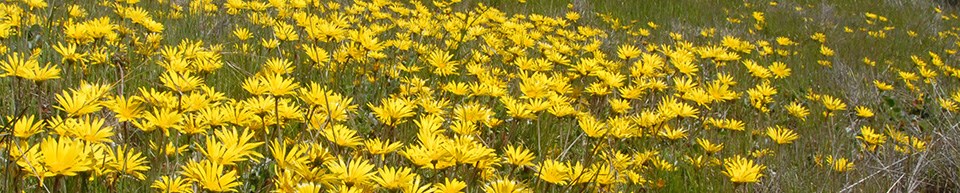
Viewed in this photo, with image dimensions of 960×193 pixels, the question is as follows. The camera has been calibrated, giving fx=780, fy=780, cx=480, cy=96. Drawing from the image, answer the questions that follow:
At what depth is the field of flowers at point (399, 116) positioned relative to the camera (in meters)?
1.00

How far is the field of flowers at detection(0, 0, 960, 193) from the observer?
39.5 inches

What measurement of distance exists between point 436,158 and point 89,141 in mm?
424

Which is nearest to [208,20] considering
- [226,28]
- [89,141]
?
[226,28]

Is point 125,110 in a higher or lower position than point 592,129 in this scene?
higher

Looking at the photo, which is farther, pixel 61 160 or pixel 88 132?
pixel 88 132

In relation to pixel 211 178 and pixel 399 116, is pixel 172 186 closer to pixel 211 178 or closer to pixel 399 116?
pixel 211 178

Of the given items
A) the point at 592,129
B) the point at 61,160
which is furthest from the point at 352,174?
the point at 592,129

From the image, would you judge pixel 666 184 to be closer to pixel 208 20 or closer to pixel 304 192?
pixel 304 192

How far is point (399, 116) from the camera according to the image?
1.28 metres

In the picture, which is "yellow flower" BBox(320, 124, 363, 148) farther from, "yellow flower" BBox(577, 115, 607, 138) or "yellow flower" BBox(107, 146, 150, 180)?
"yellow flower" BBox(577, 115, 607, 138)

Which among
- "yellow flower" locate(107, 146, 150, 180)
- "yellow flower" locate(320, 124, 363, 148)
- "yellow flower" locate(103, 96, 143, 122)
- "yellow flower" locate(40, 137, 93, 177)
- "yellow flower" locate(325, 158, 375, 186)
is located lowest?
"yellow flower" locate(320, 124, 363, 148)

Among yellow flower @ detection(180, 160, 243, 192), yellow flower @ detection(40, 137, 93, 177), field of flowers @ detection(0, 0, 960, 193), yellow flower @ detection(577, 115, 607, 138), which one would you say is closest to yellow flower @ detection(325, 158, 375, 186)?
field of flowers @ detection(0, 0, 960, 193)

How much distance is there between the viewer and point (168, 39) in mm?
2461

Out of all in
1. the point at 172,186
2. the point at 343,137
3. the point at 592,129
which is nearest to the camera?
the point at 172,186
